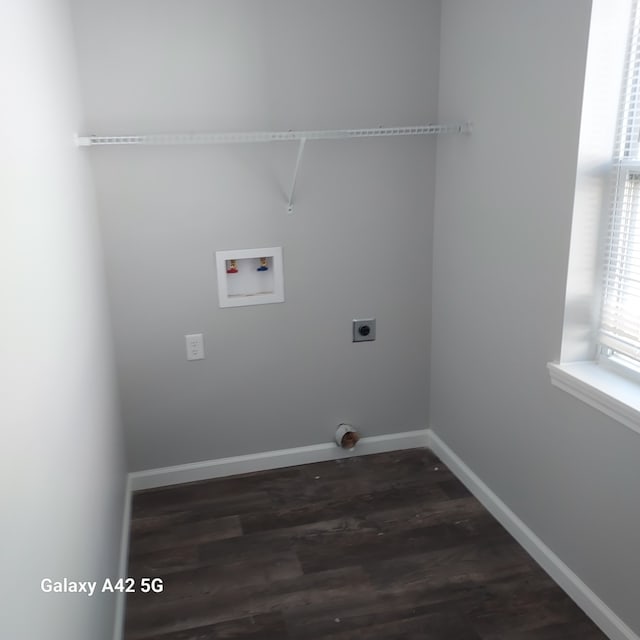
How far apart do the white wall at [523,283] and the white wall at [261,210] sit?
22cm

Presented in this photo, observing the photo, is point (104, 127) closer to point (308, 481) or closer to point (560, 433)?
point (308, 481)

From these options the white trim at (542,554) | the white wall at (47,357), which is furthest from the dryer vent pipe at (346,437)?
the white wall at (47,357)

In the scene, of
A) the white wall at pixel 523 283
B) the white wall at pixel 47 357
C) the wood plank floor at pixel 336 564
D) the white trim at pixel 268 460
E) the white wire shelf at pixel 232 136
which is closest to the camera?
the white wall at pixel 47 357

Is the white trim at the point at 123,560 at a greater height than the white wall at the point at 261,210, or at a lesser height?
lesser

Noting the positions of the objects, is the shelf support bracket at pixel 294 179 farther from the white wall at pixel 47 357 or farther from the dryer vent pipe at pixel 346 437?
the dryer vent pipe at pixel 346 437

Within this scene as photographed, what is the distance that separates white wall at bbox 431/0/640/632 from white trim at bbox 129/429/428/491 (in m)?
0.35

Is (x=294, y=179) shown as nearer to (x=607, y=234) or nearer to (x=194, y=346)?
(x=194, y=346)

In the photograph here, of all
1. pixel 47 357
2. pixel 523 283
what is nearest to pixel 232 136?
pixel 523 283

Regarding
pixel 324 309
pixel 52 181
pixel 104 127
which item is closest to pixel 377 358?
pixel 324 309

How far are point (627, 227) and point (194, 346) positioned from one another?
1688mm

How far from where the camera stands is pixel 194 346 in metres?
2.65

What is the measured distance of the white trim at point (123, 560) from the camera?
1.89 m

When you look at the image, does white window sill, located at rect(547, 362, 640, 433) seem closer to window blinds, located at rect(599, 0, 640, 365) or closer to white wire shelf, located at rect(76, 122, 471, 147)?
window blinds, located at rect(599, 0, 640, 365)

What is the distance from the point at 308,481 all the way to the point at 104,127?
167 cm
